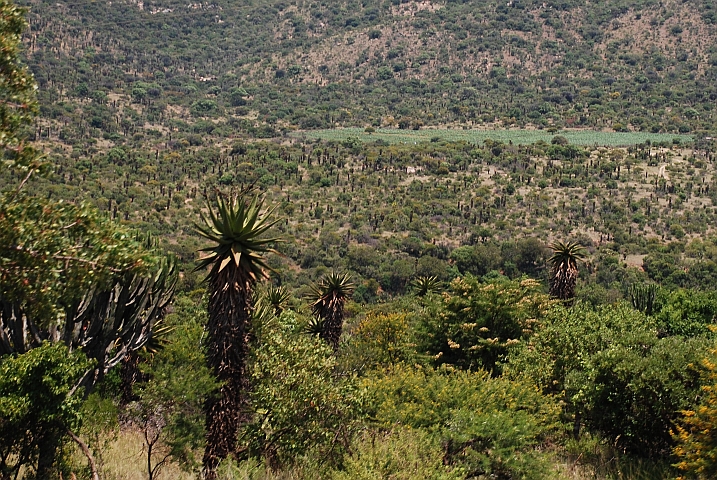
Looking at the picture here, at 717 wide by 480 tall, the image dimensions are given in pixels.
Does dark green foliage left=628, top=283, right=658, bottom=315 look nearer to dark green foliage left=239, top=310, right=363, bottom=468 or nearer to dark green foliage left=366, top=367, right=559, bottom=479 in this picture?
dark green foliage left=366, top=367, right=559, bottom=479

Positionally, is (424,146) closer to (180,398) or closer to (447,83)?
(447,83)

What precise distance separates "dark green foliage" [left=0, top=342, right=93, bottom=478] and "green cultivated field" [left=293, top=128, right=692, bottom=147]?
131 meters

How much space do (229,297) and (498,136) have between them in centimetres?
13908

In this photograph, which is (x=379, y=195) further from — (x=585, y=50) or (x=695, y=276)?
(x=585, y=50)

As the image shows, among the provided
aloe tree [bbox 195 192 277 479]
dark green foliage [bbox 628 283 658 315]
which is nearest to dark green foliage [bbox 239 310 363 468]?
aloe tree [bbox 195 192 277 479]

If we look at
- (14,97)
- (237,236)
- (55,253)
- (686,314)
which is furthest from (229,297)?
(686,314)

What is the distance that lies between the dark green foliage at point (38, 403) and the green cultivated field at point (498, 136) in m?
131

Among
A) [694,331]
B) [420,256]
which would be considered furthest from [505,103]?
[694,331]

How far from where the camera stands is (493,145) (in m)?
136

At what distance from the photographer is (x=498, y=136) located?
150m

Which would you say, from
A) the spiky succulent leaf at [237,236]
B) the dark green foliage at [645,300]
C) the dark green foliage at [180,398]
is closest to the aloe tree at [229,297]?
the spiky succulent leaf at [237,236]

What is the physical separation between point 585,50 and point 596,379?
186 metres

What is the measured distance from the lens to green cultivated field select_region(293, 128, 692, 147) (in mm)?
138625

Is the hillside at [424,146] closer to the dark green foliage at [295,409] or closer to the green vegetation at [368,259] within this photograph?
the green vegetation at [368,259]
